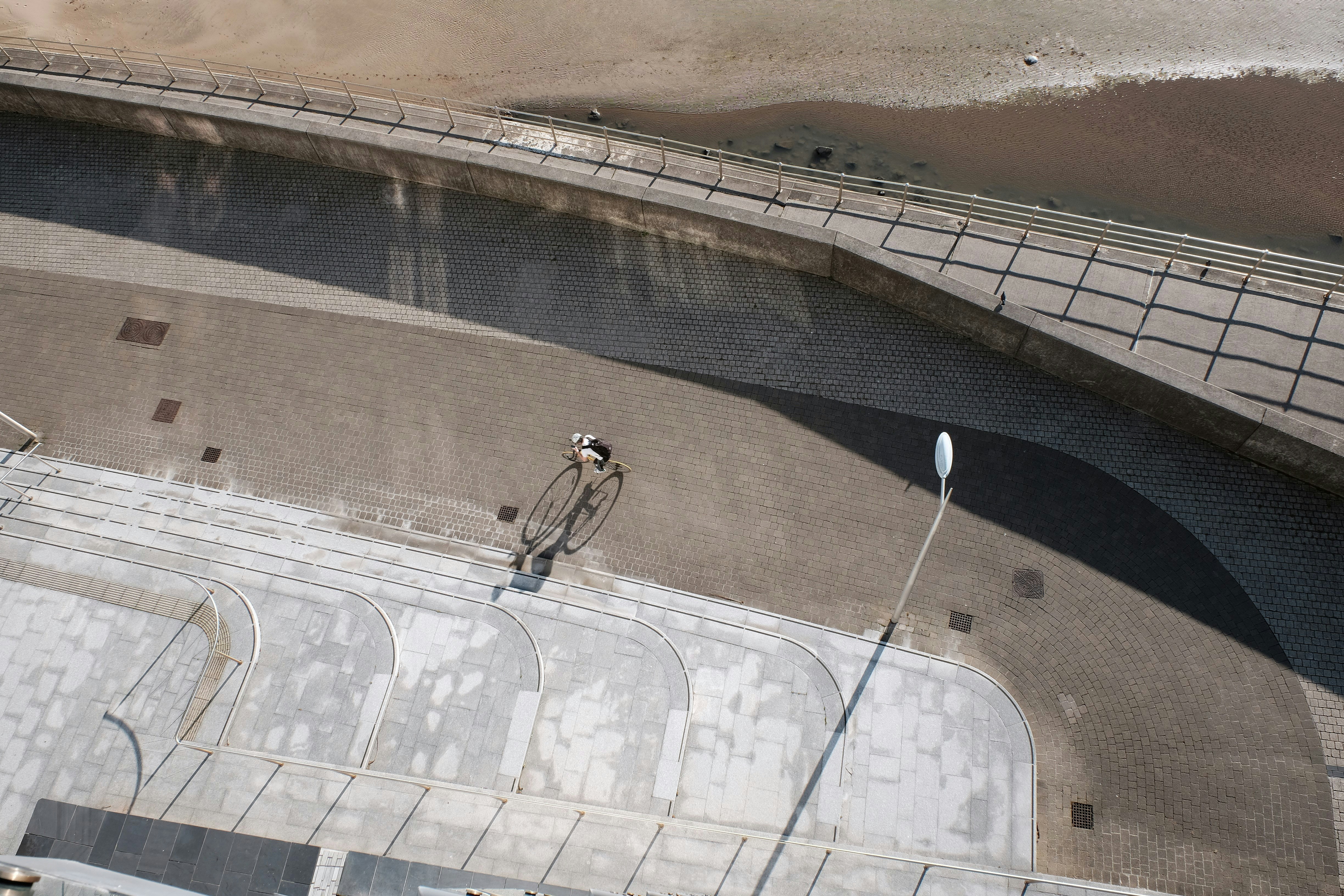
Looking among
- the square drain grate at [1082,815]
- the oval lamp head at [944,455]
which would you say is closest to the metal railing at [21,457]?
the oval lamp head at [944,455]

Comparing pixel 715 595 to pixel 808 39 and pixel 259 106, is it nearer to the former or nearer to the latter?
pixel 259 106

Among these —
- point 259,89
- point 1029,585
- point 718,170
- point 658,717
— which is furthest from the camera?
point 259,89

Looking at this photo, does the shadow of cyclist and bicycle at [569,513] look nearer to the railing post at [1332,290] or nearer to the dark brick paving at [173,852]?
the dark brick paving at [173,852]

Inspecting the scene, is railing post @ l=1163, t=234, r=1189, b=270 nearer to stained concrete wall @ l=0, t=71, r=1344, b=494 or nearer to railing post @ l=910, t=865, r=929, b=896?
stained concrete wall @ l=0, t=71, r=1344, b=494

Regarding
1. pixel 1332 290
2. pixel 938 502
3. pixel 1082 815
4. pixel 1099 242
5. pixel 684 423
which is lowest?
pixel 1082 815

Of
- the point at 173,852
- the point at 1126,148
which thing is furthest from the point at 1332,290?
the point at 173,852

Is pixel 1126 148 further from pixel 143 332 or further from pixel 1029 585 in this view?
pixel 143 332
